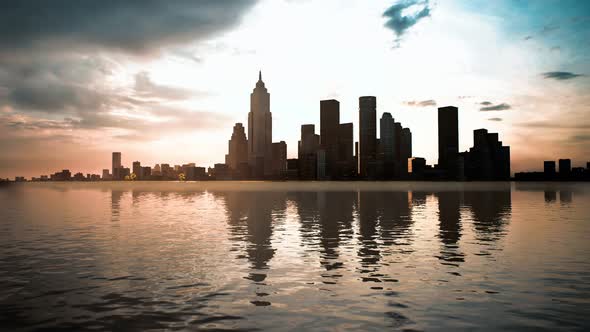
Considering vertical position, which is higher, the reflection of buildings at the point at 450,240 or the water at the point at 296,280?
the water at the point at 296,280

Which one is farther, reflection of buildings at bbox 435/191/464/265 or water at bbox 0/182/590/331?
reflection of buildings at bbox 435/191/464/265

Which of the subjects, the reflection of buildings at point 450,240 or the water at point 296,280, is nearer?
the water at point 296,280

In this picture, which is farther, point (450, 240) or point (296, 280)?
point (450, 240)

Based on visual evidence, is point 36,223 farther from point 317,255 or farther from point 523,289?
point 523,289

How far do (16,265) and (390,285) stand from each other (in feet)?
80.8

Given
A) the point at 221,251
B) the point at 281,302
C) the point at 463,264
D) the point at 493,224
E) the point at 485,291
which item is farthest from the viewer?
the point at 493,224

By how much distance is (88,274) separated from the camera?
94.9ft

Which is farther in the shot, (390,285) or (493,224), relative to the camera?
(493,224)

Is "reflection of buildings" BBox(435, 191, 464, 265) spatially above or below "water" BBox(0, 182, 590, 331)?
below

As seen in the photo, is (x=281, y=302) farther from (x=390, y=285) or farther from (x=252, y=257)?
(x=252, y=257)

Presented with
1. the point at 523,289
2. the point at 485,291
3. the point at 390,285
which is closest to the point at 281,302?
the point at 390,285

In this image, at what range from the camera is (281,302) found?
22000 mm

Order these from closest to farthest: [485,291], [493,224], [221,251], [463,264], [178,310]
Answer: [178,310]
[485,291]
[463,264]
[221,251]
[493,224]

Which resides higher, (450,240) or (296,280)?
(296,280)
